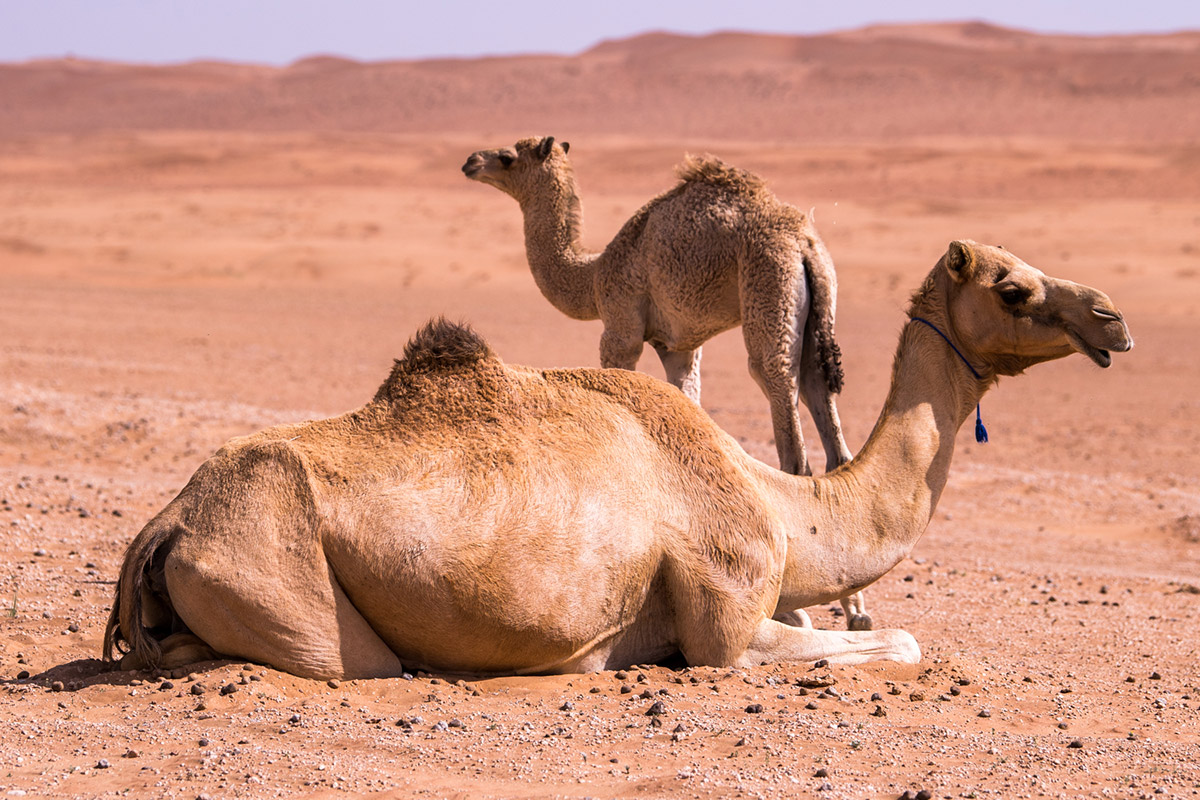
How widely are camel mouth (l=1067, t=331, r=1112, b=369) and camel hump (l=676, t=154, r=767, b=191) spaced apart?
8.99ft

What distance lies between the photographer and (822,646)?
559 cm

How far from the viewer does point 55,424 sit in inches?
490

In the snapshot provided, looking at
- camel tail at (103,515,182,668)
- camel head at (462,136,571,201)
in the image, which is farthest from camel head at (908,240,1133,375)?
camel head at (462,136,571,201)

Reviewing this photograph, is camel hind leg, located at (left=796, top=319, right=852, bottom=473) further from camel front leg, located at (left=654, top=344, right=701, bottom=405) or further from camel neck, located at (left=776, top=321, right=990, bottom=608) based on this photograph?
camel neck, located at (left=776, top=321, right=990, bottom=608)

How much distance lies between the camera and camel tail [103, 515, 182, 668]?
16.8 ft

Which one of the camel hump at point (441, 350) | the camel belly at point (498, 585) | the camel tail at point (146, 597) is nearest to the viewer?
the camel belly at point (498, 585)

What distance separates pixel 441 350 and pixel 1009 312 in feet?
7.74

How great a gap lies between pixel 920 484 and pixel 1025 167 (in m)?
43.5

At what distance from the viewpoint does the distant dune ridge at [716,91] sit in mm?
79688

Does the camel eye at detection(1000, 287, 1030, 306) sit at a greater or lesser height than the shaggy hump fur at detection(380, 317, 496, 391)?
greater

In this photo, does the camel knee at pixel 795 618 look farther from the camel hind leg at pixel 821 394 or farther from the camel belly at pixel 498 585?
the camel hind leg at pixel 821 394

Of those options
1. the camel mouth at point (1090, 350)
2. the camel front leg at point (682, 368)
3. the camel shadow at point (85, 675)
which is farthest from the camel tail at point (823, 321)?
the camel shadow at point (85, 675)

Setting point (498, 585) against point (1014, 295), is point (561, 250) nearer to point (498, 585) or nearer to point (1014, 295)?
point (1014, 295)

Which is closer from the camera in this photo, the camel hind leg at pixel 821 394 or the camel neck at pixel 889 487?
the camel neck at pixel 889 487
